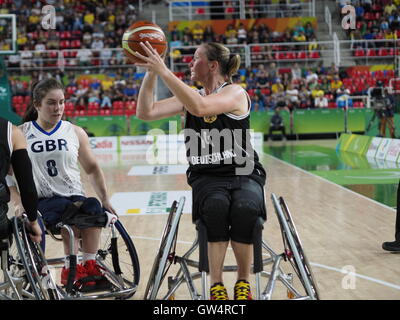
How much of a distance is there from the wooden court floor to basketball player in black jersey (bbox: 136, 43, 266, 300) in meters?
0.96

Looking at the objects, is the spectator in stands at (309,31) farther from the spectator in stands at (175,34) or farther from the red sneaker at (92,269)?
the red sneaker at (92,269)

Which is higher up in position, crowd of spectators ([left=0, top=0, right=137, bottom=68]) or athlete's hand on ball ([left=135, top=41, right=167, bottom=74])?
crowd of spectators ([left=0, top=0, right=137, bottom=68])

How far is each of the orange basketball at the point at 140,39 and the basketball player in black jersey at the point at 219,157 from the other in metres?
0.14

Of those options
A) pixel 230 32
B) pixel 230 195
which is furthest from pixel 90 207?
pixel 230 32

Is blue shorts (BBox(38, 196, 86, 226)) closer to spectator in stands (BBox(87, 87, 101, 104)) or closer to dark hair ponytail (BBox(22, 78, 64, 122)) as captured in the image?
dark hair ponytail (BBox(22, 78, 64, 122))

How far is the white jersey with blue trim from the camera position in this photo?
4.27m

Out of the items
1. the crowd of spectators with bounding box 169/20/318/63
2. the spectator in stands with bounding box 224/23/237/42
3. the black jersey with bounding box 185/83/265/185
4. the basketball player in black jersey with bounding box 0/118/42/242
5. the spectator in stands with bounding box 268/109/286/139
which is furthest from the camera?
the spectator in stands with bounding box 224/23/237/42

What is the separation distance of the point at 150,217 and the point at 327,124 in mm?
15006

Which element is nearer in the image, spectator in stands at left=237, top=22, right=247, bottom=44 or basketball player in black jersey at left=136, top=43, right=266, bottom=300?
basketball player in black jersey at left=136, top=43, right=266, bottom=300

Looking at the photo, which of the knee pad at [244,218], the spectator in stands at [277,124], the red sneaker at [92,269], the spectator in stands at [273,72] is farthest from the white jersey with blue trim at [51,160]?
the spectator in stands at [273,72]

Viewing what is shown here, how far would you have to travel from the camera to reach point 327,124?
21.6 m

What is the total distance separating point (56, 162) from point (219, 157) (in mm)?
1309

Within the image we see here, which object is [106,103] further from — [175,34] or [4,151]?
[4,151]

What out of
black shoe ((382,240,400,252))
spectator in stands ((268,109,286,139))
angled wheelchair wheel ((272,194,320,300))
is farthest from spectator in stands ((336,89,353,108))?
angled wheelchair wheel ((272,194,320,300))
